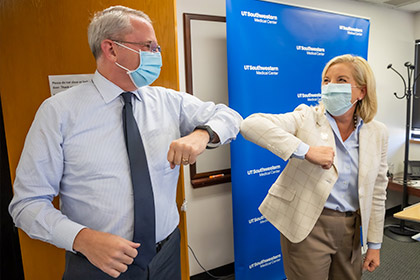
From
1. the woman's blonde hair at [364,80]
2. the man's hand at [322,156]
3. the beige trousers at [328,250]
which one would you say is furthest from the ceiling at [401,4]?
the beige trousers at [328,250]

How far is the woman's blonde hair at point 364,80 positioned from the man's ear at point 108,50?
120 centimetres

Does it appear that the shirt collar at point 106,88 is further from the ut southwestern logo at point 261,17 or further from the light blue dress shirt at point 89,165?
the ut southwestern logo at point 261,17

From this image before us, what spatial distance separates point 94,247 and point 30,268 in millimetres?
959

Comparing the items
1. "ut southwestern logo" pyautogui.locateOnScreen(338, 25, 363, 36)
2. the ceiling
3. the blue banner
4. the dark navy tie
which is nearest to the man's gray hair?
the dark navy tie

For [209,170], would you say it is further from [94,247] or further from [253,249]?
[94,247]

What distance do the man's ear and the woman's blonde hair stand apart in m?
1.20

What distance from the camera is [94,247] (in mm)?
850

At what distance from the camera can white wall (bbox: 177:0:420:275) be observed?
97.6 inches

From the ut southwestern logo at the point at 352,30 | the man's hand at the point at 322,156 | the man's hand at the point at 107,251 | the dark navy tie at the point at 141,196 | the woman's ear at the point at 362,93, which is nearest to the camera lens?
the man's hand at the point at 107,251

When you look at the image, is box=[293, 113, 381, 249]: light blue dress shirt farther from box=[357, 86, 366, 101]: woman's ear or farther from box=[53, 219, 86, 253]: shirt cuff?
box=[53, 219, 86, 253]: shirt cuff

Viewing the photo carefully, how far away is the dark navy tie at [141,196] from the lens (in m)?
1.00

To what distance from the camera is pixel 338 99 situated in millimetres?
1479

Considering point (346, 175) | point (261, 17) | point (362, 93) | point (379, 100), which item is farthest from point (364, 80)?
point (379, 100)

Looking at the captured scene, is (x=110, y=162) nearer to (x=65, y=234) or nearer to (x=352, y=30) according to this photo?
(x=65, y=234)
